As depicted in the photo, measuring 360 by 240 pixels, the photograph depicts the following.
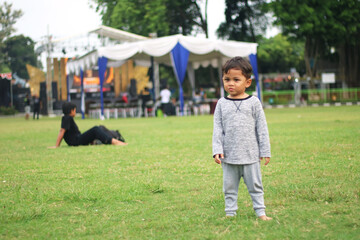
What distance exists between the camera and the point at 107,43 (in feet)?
103

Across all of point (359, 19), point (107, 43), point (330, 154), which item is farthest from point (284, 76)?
point (330, 154)

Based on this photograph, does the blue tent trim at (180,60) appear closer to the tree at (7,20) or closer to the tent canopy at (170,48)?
the tent canopy at (170,48)

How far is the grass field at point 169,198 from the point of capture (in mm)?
3463

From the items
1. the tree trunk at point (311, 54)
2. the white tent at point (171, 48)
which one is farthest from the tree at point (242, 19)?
the white tent at point (171, 48)

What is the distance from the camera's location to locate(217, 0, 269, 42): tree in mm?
41531

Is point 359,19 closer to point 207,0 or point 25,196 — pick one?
point 207,0

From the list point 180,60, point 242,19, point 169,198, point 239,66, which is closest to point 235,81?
point 239,66

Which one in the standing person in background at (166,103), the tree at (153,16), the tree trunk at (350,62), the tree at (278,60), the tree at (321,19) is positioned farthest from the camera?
the tree at (278,60)

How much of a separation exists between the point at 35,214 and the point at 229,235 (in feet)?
5.47

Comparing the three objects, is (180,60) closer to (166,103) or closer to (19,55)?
(166,103)

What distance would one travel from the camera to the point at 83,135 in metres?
10.4

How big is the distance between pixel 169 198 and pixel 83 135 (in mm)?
6037

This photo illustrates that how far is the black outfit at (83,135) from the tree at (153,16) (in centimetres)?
2703

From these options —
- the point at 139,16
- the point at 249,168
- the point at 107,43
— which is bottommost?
the point at 249,168
